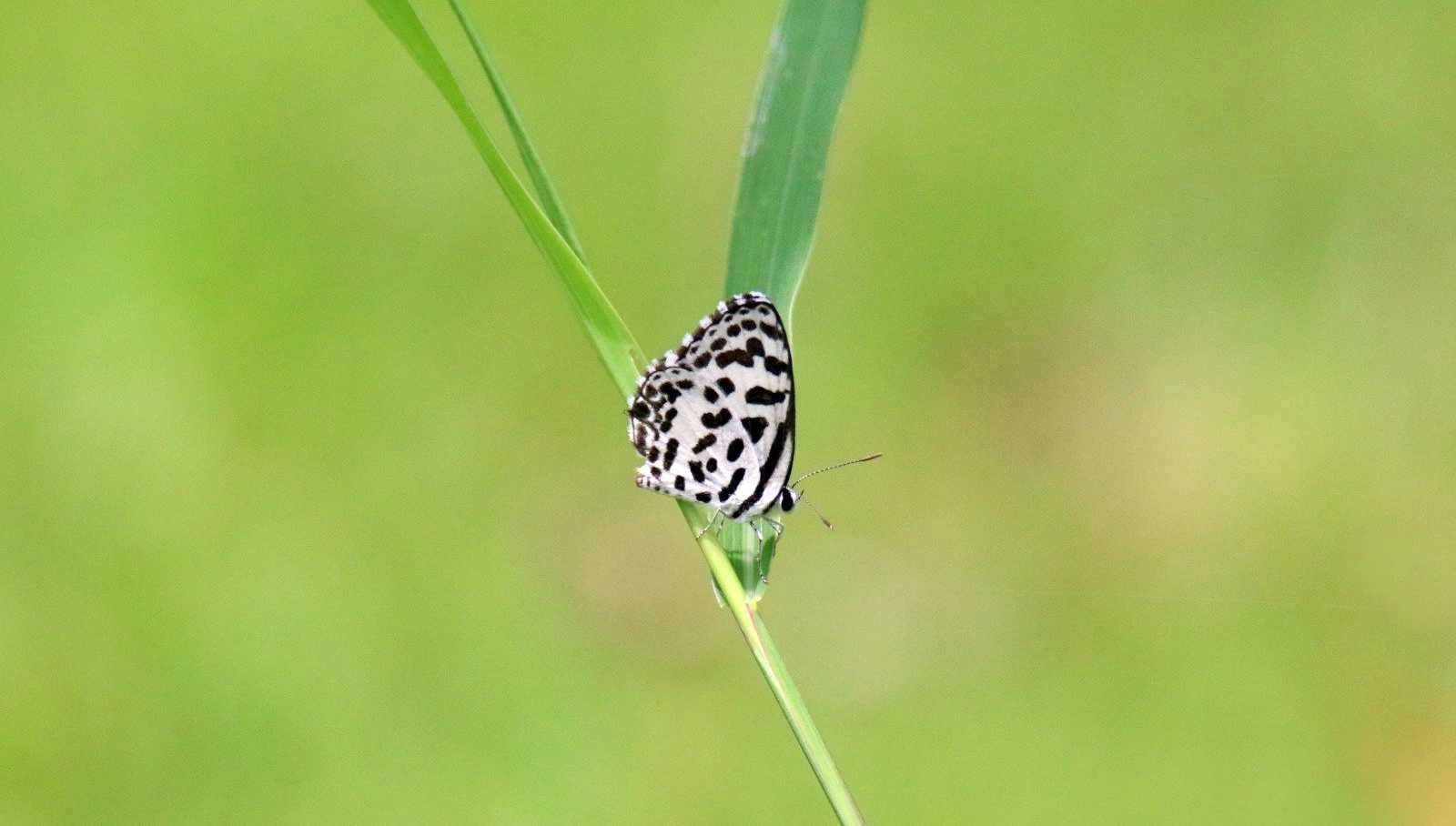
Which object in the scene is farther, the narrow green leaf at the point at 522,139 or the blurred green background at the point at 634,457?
the blurred green background at the point at 634,457

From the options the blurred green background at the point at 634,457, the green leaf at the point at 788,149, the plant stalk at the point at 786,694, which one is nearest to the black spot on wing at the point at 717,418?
the green leaf at the point at 788,149

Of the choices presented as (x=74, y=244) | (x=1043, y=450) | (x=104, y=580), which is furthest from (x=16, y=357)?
(x=1043, y=450)

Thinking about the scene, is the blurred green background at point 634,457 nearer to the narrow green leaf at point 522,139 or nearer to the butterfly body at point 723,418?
the butterfly body at point 723,418

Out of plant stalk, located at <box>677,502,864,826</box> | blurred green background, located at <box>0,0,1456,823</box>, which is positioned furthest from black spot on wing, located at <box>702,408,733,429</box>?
blurred green background, located at <box>0,0,1456,823</box>

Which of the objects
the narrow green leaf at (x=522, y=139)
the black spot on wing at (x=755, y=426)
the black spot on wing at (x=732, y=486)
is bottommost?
the black spot on wing at (x=732, y=486)

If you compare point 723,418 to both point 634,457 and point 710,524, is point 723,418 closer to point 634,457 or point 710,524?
point 710,524

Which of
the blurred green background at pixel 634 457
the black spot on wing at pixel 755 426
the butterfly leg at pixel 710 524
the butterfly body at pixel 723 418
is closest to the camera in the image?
the butterfly leg at pixel 710 524

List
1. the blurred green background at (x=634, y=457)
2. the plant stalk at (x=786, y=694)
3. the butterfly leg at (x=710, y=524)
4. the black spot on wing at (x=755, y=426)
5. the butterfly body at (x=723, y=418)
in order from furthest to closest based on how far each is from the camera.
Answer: the blurred green background at (x=634, y=457) → the black spot on wing at (x=755, y=426) → the butterfly body at (x=723, y=418) → the butterfly leg at (x=710, y=524) → the plant stalk at (x=786, y=694)

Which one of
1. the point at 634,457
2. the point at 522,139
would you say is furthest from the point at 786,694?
the point at 634,457
